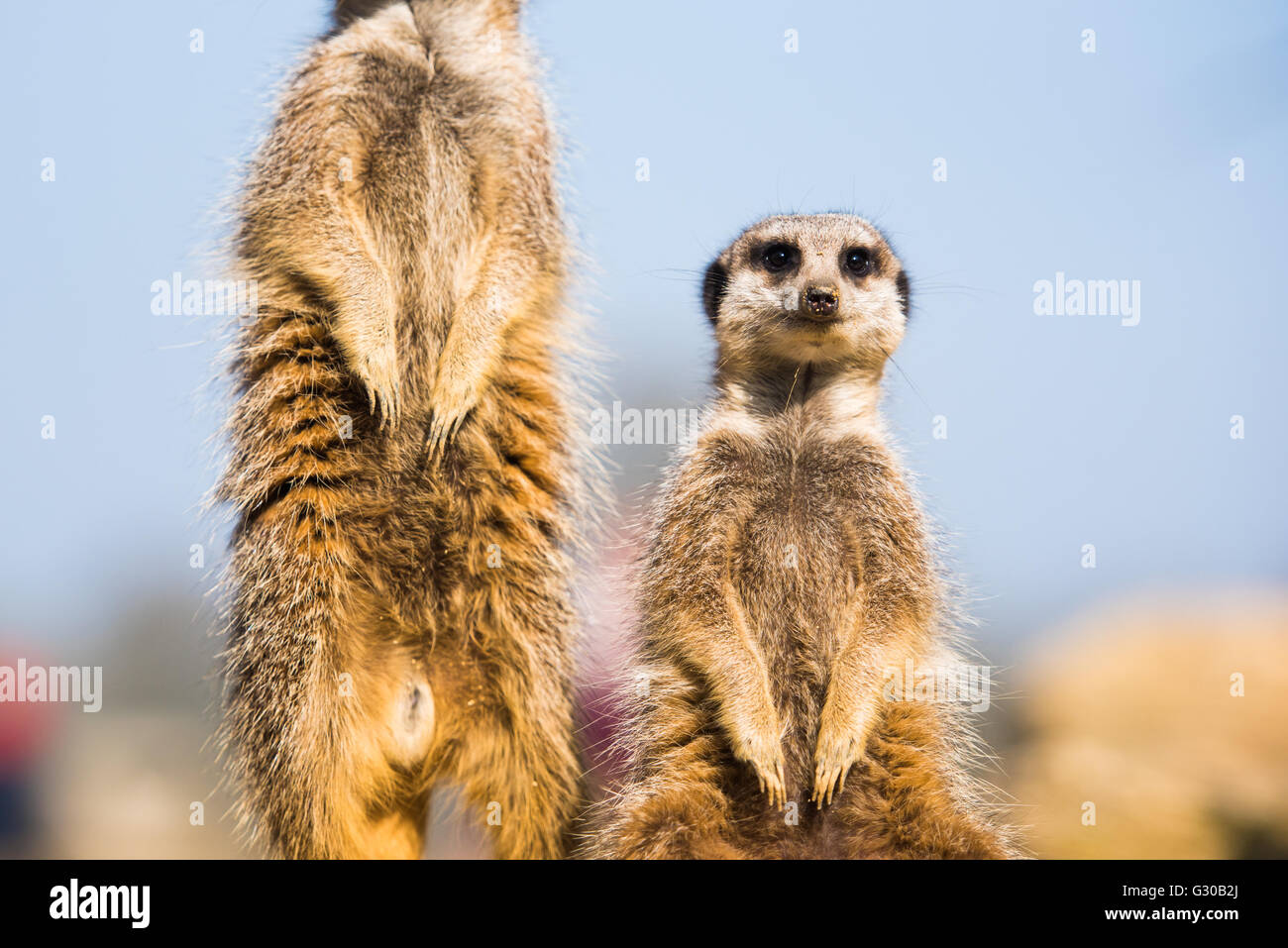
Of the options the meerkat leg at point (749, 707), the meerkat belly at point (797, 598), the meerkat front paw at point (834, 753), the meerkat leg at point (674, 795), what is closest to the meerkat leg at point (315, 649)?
the meerkat leg at point (674, 795)

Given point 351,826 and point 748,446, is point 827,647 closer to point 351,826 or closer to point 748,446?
point 748,446

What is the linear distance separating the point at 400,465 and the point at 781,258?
1237mm

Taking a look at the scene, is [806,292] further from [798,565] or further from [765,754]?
[765,754]

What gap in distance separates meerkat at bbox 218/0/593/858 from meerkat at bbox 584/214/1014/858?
34cm

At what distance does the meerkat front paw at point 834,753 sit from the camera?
2.82 metres

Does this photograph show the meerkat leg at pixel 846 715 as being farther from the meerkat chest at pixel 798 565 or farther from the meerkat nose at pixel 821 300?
the meerkat nose at pixel 821 300

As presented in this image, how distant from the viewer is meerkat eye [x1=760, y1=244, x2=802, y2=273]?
3.28m

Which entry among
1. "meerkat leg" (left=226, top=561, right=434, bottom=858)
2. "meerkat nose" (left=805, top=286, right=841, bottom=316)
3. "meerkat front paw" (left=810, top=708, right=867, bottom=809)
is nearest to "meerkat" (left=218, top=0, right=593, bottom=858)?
"meerkat leg" (left=226, top=561, right=434, bottom=858)

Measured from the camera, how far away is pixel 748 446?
320cm

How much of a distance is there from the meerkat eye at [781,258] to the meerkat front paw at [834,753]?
1266 millimetres

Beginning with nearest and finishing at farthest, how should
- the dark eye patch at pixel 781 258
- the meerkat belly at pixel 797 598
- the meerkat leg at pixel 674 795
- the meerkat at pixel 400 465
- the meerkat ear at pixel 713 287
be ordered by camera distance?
the meerkat leg at pixel 674 795, the meerkat belly at pixel 797 598, the meerkat at pixel 400 465, the dark eye patch at pixel 781 258, the meerkat ear at pixel 713 287

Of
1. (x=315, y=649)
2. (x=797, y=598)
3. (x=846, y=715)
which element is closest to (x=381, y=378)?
(x=315, y=649)

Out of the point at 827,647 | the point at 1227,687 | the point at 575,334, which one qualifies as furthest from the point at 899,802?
the point at 1227,687
